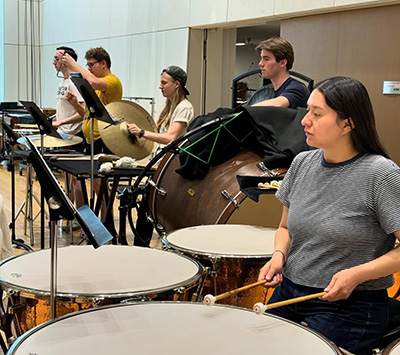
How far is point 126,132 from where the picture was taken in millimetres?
4410

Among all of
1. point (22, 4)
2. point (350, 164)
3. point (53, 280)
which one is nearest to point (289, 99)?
point (350, 164)

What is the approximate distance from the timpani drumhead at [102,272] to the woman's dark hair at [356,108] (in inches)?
27.9

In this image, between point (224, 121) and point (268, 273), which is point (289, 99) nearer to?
point (224, 121)

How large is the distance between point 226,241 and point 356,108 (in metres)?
0.90

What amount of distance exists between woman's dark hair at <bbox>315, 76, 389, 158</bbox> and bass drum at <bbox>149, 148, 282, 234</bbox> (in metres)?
0.98

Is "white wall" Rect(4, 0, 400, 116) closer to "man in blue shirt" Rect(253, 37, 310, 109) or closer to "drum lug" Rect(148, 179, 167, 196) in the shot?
"man in blue shirt" Rect(253, 37, 310, 109)

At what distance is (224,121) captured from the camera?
3180mm

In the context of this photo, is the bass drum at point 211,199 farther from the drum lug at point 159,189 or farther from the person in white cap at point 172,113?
the person in white cap at point 172,113

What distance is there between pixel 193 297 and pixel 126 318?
475mm

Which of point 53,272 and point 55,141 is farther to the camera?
point 55,141

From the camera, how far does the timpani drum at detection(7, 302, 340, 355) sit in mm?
1434

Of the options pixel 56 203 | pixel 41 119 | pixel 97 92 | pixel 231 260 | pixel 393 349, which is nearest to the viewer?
pixel 393 349

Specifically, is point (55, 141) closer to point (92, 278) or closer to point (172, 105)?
point (172, 105)

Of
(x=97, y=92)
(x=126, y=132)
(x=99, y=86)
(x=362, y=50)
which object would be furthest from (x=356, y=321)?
(x=362, y=50)
